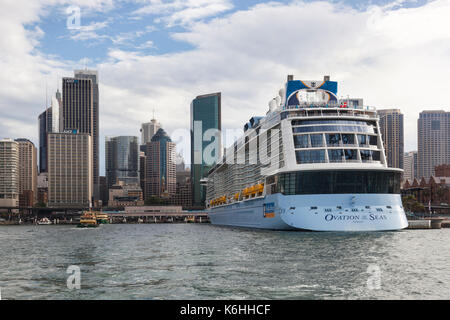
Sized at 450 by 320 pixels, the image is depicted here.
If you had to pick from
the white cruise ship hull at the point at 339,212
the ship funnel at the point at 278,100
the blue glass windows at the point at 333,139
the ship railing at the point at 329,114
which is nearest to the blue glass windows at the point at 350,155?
the blue glass windows at the point at 333,139

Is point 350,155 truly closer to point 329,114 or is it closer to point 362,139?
point 362,139

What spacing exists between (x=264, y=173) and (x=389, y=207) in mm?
25493

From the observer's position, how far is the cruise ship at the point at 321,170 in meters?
71.5

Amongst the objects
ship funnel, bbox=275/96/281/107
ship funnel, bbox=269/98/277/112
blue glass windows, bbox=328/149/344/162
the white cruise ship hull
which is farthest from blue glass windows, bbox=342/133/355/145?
ship funnel, bbox=269/98/277/112

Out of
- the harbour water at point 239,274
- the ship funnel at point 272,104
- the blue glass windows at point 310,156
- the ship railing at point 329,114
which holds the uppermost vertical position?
the ship funnel at point 272,104

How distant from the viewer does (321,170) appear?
73.8 metres

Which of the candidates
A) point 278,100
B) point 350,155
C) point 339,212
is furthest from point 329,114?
point 278,100

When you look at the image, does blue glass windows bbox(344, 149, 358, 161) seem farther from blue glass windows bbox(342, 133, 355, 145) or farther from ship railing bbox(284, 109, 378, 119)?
ship railing bbox(284, 109, 378, 119)

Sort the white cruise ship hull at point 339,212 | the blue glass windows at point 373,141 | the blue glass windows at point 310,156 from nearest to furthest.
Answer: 1. the white cruise ship hull at point 339,212
2. the blue glass windows at point 310,156
3. the blue glass windows at point 373,141

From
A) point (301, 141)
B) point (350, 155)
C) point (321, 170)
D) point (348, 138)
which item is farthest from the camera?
point (301, 141)

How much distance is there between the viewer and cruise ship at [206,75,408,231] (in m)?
71.5

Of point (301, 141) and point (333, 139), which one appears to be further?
point (301, 141)

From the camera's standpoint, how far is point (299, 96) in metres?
89.8

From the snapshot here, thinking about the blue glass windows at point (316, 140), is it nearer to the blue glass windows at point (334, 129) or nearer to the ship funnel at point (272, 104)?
the blue glass windows at point (334, 129)
